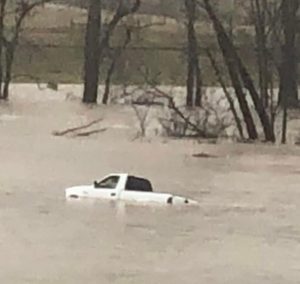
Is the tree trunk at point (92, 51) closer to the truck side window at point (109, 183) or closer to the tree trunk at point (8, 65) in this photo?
the tree trunk at point (8, 65)

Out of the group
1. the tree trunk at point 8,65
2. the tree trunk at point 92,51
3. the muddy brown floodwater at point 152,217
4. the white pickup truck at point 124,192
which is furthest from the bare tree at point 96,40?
the white pickup truck at point 124,192

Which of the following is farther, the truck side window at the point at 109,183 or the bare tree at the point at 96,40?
the bare tree at the point at 96,40

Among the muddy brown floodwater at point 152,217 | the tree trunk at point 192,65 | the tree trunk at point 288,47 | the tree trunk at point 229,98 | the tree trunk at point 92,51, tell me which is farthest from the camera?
the tree trunk at point 92,51

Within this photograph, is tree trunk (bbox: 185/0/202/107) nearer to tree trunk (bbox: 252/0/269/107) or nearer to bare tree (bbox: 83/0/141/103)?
tree trunk (bbox: 252/0/269/107)

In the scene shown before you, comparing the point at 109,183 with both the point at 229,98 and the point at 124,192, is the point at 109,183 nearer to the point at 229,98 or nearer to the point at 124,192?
the point at 124,192

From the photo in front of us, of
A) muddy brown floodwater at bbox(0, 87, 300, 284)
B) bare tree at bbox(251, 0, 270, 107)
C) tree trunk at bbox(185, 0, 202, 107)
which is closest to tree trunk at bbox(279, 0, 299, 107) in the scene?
bare tree at bbox(251, 0, 270, 107)

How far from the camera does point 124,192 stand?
20.5m

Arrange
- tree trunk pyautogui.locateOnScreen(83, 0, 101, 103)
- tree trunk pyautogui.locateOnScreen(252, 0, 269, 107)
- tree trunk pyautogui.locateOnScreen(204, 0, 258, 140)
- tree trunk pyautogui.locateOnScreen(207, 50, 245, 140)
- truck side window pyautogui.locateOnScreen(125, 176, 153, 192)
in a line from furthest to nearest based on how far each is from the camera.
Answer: tree trunk pyautogui.locateOnScreen(83, 0, 101, 103), tree trunk pyautogui.locateOnScreen(252, 0, 269, 107), tree trunk pyautogui.locateOnScreen(207, 50, 245, 140), tree trunk pyautogui.locateOnScreen(204, 0, 258, 140), truck side window pyautogui.locateOnScreen(125, 176, 153, 192)

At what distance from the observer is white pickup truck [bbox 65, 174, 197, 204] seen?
20453mm

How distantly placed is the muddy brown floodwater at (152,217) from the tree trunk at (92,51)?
48.5 feet

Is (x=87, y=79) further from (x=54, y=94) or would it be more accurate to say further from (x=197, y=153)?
(x=197, y=153)

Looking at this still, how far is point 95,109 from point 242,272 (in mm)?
27254

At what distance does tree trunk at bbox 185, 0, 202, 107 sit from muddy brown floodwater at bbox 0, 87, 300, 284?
5841 millimetres

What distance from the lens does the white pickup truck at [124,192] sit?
20.5m
